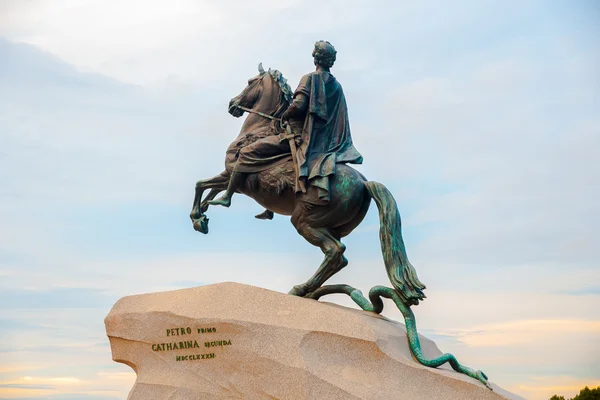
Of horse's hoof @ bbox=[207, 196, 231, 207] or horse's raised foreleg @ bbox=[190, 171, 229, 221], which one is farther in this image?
horse's raised foreleg @ bbox=[190, 171, 229, 221]

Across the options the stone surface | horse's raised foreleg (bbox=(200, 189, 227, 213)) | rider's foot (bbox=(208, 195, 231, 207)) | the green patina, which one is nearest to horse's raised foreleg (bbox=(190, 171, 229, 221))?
horse's raised foreleg (bbox=(200, 189, 227, 213))

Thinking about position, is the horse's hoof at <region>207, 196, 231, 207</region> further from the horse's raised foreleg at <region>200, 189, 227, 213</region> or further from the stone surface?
the stone surface

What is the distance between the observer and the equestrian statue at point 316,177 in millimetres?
8938

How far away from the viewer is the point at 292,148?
920cm

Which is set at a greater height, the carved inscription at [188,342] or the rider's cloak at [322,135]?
the rider's cloak at [322,135]

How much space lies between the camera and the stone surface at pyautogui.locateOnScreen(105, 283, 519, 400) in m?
7.84

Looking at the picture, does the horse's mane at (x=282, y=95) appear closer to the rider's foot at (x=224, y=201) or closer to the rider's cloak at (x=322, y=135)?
the rider's cloak at (x=322, y=135)

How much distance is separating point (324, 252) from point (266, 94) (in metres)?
2.14

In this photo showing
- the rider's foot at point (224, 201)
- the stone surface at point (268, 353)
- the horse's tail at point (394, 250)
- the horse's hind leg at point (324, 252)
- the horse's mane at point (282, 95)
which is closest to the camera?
the stone surface at point (268, 353)

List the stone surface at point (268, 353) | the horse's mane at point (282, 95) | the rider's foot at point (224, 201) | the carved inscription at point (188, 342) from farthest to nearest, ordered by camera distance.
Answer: the horse's mane at point (282, 95), the rider's foot at point (224, 201), the carved inscription at point (188, 342), the stone surface at point (268, 353)

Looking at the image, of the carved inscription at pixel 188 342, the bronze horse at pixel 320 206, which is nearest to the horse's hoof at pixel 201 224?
the bronze horse at pixel 320 206

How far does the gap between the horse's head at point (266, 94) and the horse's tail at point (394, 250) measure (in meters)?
1.55

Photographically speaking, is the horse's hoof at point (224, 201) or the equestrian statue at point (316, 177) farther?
the horse's hoof at point (224, 201)

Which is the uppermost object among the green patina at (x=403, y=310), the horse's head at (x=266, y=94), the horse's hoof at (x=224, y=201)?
the horse's head at (x=266, y=94)
